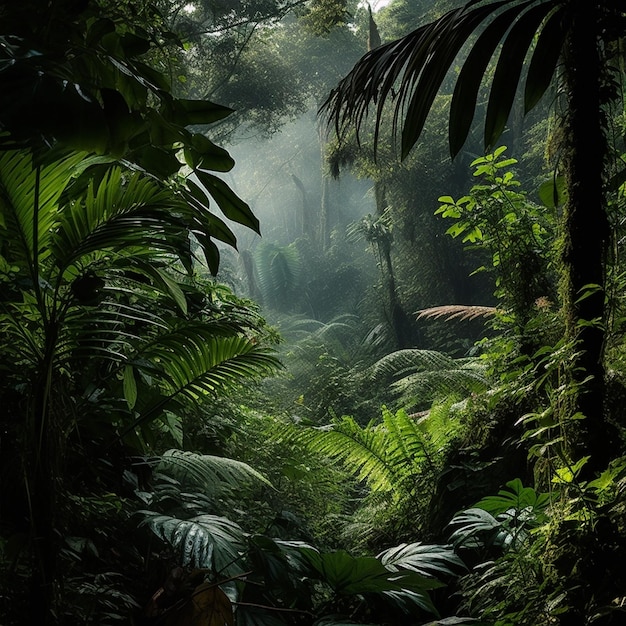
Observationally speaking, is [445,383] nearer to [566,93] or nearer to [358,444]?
[358,444]

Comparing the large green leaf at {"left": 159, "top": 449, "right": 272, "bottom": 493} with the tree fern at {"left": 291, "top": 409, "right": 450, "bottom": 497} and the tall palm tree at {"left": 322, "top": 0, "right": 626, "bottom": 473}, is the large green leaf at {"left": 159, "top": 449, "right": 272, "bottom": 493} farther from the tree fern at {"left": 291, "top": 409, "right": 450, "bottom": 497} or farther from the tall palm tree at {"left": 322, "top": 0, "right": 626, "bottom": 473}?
the tall palm tree at {"left": 322, "top": 0, "right": 626, "bottom": 473}

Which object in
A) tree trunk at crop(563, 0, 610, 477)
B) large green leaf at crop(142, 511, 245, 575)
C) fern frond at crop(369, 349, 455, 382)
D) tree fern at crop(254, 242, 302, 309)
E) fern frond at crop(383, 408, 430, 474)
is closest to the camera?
tree trunk at crop(563, 0, 610, 477)

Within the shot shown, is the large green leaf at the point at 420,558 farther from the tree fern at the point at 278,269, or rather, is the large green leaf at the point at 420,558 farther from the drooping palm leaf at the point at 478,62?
the tree fern at the point at 278,269

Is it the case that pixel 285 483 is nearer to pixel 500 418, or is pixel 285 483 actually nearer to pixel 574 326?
pixel 500 418

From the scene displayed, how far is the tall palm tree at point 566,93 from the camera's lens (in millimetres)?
1399

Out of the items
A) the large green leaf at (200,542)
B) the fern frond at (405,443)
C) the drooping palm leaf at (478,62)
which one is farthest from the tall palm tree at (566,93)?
the fern frond at (405,443)

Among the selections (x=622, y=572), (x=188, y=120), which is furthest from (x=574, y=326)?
(x=188, y=120)

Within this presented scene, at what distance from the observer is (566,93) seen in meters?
1.66

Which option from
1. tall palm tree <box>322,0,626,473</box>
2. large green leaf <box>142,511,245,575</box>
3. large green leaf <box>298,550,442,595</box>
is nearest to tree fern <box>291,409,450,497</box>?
large green leaf <box>298,550,442,595</box>

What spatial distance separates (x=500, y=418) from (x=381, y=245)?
10.9 m

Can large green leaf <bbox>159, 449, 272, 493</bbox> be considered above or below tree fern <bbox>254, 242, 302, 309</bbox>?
above

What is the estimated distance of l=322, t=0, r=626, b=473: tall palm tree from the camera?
1.40 meters

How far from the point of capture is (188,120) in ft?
5.04

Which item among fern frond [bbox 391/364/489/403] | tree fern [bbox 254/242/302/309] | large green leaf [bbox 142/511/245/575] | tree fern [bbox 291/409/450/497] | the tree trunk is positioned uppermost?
the tree trunk
